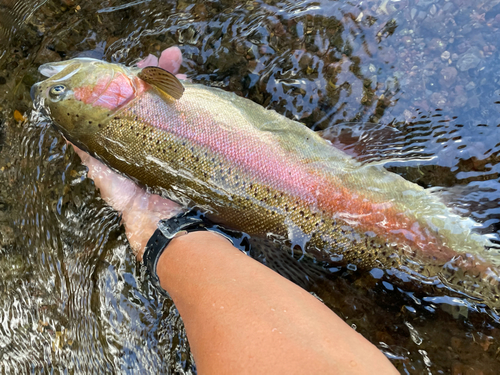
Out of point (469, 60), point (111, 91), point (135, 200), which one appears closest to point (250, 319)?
point (135, 200)

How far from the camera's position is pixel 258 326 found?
1.50 meters

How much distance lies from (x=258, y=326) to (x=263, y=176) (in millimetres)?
962

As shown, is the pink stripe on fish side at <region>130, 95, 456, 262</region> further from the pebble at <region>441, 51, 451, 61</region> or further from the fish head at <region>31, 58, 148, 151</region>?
the pebble at <region>441, 51, 451, 61</region>

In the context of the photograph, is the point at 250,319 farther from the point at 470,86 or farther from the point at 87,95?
the point at 470,86

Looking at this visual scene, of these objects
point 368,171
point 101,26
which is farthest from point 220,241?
point 101,26

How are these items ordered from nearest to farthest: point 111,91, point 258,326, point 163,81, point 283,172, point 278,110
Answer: point 258,326 < point 283,172 < point 163,81 < point 111,91 < point 278,110

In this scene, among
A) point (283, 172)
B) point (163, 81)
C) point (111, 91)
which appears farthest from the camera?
point (111, 91)

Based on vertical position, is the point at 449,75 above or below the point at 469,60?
below

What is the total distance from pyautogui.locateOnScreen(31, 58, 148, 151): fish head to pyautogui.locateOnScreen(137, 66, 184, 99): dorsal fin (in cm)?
9

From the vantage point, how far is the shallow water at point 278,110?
233cm

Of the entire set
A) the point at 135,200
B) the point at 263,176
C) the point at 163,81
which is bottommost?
the point at 135,200

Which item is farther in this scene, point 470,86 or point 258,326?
point 470,86

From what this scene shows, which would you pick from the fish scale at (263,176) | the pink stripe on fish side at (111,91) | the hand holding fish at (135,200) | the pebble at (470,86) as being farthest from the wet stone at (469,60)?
the pink stripe on fish side at (111,91)

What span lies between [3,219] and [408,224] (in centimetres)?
364
